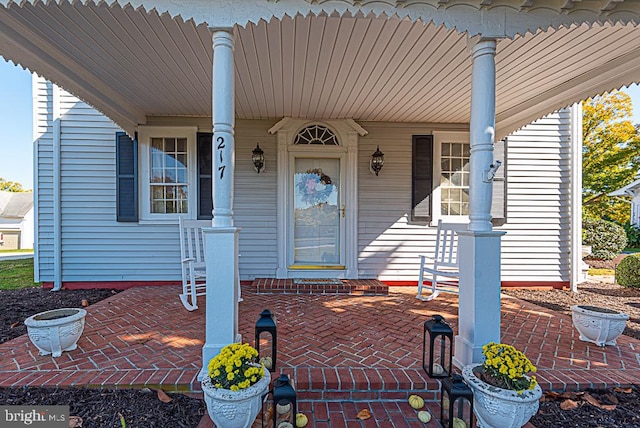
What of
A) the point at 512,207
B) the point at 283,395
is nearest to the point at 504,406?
the point at 283,395

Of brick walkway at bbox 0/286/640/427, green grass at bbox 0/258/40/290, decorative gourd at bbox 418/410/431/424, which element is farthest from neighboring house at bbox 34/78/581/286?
decorative gourd at bbox 418/410/431/424

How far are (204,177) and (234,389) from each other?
355cm

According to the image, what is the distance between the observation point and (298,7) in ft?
6.48

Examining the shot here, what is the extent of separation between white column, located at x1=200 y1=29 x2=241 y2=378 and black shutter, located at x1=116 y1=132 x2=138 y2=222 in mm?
3159

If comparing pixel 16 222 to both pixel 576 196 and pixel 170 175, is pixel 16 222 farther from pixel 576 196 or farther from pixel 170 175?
pixel 576 196

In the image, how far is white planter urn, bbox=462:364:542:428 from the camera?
1529mm

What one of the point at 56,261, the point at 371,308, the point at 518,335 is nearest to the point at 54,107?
the point at 56,261

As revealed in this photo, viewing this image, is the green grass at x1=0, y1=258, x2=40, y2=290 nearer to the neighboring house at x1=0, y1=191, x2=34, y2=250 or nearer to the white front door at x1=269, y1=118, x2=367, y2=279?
the white front door at x1=269, y1=118, x2=367, y2=279

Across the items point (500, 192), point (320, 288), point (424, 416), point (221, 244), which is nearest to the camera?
point (424, 416)

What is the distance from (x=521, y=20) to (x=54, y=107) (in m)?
5.61

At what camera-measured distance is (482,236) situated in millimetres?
2078

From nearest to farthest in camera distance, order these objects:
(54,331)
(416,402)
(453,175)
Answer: (416,402) < (54,331) < (453,175)

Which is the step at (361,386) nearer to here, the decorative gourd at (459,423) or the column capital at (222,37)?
the decorative gourd at (459,423)

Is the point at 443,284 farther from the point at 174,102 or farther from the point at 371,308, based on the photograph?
the point at 174,102
